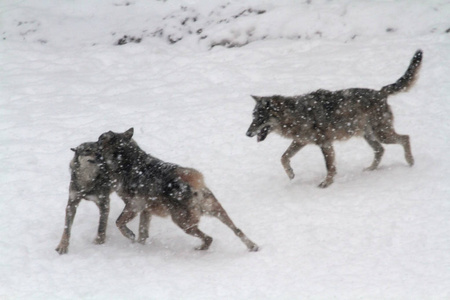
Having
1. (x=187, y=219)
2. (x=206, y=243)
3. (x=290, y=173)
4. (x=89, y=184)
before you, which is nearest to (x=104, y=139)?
(x=89, y=184)

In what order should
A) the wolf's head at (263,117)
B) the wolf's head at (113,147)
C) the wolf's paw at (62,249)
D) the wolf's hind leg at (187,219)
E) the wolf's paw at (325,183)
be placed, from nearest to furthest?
the wolf's hind leg at (187,219)
the wolf's paw at (62,249)
the wolf's head at (113,147)
the wolf's paw at (325,183)
the wolf's head at (263,117)

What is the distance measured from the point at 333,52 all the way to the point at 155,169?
764 cm

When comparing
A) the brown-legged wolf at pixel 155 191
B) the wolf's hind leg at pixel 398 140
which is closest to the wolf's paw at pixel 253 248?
the brown-legged wolf at pixel 155 191

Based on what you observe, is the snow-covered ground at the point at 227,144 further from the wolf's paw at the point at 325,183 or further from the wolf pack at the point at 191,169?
the wolf pack at the point at 191,169

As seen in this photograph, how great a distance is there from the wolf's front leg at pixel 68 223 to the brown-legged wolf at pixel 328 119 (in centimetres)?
299

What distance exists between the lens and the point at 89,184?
791cm

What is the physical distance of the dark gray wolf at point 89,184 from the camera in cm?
789

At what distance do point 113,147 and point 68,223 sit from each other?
115 centimetres

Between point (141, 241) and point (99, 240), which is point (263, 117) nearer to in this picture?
point (141, 241)

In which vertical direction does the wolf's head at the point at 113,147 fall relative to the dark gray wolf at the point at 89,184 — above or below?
above

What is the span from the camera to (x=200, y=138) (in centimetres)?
1116

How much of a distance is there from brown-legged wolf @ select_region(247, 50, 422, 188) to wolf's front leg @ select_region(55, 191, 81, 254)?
118 inches

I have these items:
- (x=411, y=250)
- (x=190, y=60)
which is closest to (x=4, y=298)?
(x=411, y=250)

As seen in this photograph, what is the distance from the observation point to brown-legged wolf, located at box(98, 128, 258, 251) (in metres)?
7.31
